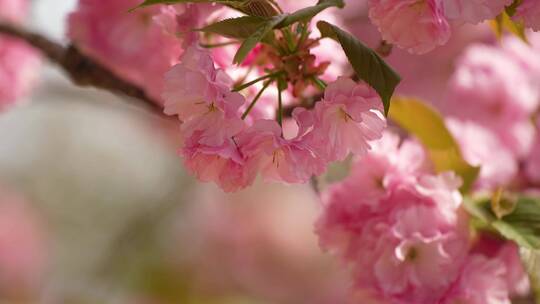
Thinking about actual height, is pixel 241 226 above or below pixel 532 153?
below

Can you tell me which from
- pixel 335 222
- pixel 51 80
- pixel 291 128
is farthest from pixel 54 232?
pixel 335 222

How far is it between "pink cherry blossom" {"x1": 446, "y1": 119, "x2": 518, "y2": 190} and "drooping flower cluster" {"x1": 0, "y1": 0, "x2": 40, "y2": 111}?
71 centimetres

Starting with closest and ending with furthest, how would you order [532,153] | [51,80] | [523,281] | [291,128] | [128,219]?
[523,281] < [291,128] < [532,153] < [51,80] < [128,219]

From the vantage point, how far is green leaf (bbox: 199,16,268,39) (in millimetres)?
585

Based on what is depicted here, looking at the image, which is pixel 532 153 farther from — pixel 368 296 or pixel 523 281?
pixel 368 296

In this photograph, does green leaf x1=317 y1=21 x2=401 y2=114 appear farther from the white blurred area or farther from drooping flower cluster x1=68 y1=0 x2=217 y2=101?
the white blurred area

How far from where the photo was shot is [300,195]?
358 cm

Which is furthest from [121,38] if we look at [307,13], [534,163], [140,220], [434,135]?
[140,220]

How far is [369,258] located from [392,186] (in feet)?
0.24

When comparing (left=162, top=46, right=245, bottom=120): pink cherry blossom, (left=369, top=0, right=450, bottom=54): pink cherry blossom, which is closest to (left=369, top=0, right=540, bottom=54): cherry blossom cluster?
(left=369, top=0, right=450, bottom=54): pink cherry blossom

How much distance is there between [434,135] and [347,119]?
29 centimetres

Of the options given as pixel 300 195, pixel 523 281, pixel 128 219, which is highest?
pixel 523 281

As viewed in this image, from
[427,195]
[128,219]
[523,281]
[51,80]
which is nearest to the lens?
[427,195]

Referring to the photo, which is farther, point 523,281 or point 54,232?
point 54,232
